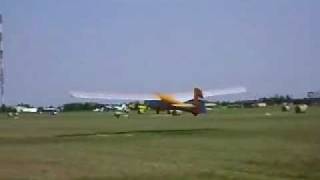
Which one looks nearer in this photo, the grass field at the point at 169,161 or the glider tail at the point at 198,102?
the grass field at the point at 169,161

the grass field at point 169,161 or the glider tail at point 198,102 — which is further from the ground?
the glider tail at point 198,102

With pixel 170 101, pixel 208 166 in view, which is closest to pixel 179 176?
pixel 208 166

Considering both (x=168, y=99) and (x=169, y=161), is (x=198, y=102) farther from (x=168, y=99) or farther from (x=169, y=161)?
(x=169, y=161)

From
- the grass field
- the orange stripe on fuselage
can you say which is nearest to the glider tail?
the orange stripe on fuselage

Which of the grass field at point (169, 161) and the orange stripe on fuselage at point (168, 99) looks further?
the orange stripe on fuselage at point (168, 99)

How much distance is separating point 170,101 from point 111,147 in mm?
32069

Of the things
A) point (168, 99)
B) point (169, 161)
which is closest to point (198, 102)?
point (168, 99)

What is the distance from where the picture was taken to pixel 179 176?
15594 millimetres

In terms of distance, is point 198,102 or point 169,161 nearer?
point 169,161

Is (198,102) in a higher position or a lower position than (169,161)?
higher

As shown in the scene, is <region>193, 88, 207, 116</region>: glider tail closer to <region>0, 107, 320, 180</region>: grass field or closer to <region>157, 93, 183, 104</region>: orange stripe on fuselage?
<region>157, 93, 183, 104</region>: orange stripe on fuselage

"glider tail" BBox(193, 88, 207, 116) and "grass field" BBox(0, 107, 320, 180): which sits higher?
"glider tail" BBox(193, 88, 207, 116)

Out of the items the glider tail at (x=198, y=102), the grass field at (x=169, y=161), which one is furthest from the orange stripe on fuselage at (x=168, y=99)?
the grass field at (x=169, y=161)

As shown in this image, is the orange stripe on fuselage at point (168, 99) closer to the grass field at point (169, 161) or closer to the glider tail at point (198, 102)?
the glider tail at point (198, 102)
